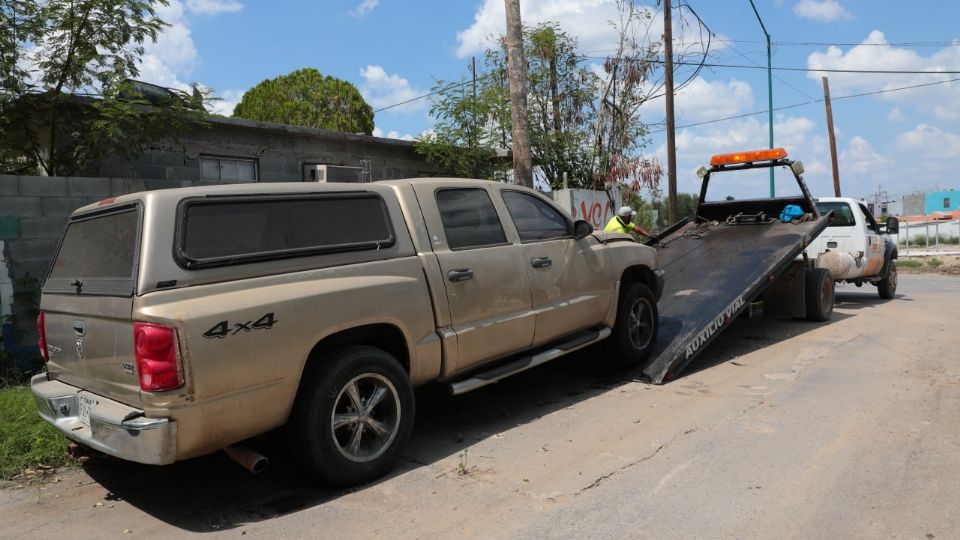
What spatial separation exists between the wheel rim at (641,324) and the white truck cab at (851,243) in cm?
590

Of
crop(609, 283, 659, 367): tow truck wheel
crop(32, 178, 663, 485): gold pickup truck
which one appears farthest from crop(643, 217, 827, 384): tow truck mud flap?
crop(32, 178, 663, 485): gold pickup truck

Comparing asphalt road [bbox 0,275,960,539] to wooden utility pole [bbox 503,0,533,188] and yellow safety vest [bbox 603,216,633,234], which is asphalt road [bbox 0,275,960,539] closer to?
yellow safety vest [bbox 603,216,633,234]

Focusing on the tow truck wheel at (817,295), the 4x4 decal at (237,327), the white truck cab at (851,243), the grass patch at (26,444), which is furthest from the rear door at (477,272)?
the white truck cab at (851,243)

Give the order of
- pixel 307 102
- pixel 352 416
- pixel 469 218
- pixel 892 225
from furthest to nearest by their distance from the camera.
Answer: pixel 307 102 < pixel 892 225 < pixel 469 218 < pixel 352 416

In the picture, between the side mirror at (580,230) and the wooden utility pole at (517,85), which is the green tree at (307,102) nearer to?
the wooden utility pole at (517,85)

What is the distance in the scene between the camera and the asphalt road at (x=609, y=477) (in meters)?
3.67

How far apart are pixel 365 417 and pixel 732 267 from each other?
587 cm

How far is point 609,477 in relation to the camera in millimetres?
4281

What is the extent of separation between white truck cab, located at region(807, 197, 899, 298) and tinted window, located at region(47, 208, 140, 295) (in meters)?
10.7

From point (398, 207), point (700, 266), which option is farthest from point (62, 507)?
point (700, 266)

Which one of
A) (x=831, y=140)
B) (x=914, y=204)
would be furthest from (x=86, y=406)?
(x=914, y=204)

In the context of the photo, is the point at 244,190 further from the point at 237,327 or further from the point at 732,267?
the point at 732,267

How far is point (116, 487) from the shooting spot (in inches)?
175

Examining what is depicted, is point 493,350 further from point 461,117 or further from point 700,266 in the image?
point 461,117
